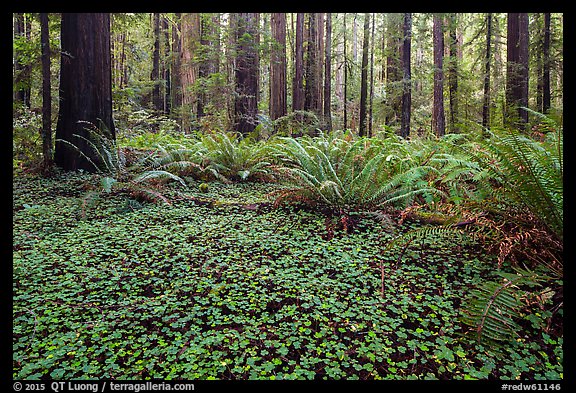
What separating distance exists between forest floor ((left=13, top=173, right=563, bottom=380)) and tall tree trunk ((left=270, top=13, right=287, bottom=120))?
7.22 m

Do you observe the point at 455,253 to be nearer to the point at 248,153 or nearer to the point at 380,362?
the point at 380,362

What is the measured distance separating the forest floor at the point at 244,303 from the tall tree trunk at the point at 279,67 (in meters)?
7.22

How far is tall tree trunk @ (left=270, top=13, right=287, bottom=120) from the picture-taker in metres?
9.42

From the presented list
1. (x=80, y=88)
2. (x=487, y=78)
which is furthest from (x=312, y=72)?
(x=80, y=88)

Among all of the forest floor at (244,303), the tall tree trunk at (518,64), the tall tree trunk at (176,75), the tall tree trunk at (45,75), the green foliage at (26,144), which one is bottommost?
the forest floor at (244,303)

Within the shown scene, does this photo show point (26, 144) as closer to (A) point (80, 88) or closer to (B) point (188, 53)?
(A) point (80, 88)

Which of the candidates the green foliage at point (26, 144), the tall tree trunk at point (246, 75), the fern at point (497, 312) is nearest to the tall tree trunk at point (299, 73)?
the tall tree trunk at point (246, 75)

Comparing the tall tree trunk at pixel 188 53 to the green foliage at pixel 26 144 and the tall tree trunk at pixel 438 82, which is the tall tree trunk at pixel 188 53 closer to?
the green foliage at pixel 26 144

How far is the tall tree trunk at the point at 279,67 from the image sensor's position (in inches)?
371

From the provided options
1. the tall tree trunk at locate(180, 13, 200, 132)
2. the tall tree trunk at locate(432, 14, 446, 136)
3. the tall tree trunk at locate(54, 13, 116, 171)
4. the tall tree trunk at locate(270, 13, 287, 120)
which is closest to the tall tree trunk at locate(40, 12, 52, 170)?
the tall tree trunk at locate(54, 13, 116, 171)

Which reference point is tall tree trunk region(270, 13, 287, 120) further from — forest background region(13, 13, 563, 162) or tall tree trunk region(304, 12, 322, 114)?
tall tree trunk region(304, 12, 322, 114)

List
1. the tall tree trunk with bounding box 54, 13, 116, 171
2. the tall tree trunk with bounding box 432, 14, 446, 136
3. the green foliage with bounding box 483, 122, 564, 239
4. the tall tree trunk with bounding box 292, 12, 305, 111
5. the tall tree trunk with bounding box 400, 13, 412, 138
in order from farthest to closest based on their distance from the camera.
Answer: the tall tree trunk with bounding box 292, 12, 305, 111, the tall tree trunk with bounding box 432, 14, 446, 136, the tall tree trunk with bounding box 400, 13, 412, 138, the tall tree trunk with bounding box 54, 13, 116, 171, the green foliage with bounding box 483, 122, 564, 239

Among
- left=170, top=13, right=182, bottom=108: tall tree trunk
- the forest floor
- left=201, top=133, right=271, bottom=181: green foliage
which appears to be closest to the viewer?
the forest floor

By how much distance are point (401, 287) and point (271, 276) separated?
32.9 inches
